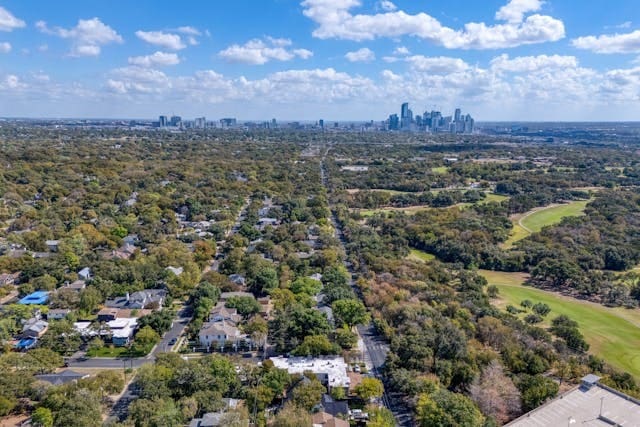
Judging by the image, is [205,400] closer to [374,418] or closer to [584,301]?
[374,418]

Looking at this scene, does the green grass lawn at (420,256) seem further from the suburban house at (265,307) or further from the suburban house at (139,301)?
the suburban house at (139,301)

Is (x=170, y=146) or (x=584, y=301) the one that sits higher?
(x=170, y=146)

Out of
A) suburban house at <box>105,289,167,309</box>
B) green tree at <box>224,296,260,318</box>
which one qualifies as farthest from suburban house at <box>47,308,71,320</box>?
green tree at <box>224,296,260,318</box>

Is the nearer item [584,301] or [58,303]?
[58,303]

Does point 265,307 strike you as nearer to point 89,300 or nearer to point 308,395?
point 89,300

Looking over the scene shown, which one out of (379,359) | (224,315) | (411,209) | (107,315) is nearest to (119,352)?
(107,315)

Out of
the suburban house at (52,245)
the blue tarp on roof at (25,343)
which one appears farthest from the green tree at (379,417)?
the suburban house at (52,245)

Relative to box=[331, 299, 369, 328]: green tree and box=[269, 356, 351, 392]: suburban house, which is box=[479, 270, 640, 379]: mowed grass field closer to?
box=[331, 299, 369, 328]: green tree

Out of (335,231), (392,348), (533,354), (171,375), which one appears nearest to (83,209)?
(335,231)
